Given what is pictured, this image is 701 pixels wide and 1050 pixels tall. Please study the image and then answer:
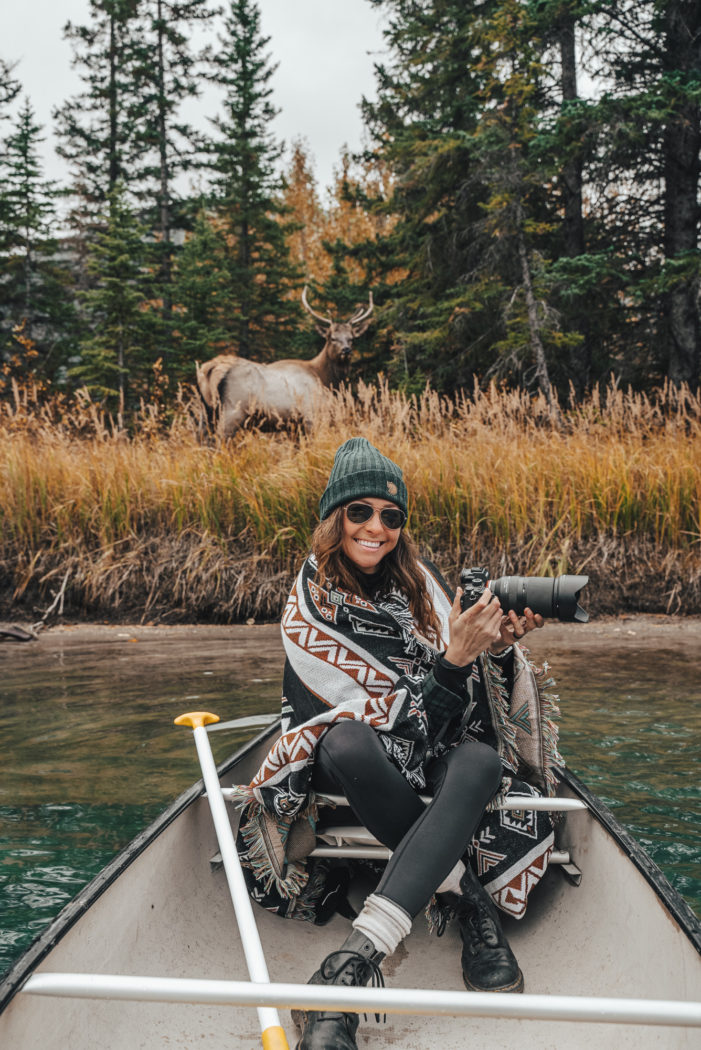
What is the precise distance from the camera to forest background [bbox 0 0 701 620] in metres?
5.87

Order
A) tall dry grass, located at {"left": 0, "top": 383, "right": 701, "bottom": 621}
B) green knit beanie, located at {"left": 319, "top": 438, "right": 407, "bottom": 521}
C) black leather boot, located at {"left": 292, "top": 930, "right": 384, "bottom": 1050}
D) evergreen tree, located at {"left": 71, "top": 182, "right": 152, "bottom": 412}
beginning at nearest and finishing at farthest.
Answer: black leather boot, located at {"left": 292, "top": 930, "right": 384, "bottom": 1050}
green knit beanie, located at {"left": 319, "top": 438, "right": 407, "bottom": 521}
tall dry grass, located at {"left": 0, "top": 383, "right": 701, "bottom": 621}
evergreen tree, located at {"left": 71, "top": 182, "right": 152, "bottom": 412}

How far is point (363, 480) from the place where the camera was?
198 centimetres

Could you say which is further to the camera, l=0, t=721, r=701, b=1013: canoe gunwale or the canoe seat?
the canoe seat

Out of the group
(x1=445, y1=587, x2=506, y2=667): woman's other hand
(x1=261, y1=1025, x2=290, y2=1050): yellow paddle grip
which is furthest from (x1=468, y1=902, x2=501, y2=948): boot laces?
(x1=261, y1=1025, x2=290, y2=1050): yellow paddle grip

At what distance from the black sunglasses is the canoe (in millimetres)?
860

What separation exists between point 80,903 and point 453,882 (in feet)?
2.51

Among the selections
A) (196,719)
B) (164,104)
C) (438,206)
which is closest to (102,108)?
(164,104)

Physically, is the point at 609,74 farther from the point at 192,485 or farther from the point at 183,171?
the point at 183,171

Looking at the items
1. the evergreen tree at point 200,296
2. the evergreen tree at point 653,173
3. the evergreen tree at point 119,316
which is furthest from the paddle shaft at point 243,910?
the evergreen tree at point 200,296

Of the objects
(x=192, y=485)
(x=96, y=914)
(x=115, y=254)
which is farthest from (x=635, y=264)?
(x=96, y=914)

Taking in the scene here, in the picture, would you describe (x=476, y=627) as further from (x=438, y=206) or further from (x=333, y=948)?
(x=438, y=206)

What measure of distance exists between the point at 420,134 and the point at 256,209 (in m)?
6.70

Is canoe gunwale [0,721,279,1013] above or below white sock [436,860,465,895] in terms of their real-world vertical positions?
above

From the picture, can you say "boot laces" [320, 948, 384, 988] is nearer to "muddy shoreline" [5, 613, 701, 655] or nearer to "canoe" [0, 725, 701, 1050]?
"canoe" [0, 725, 701, 1050]
